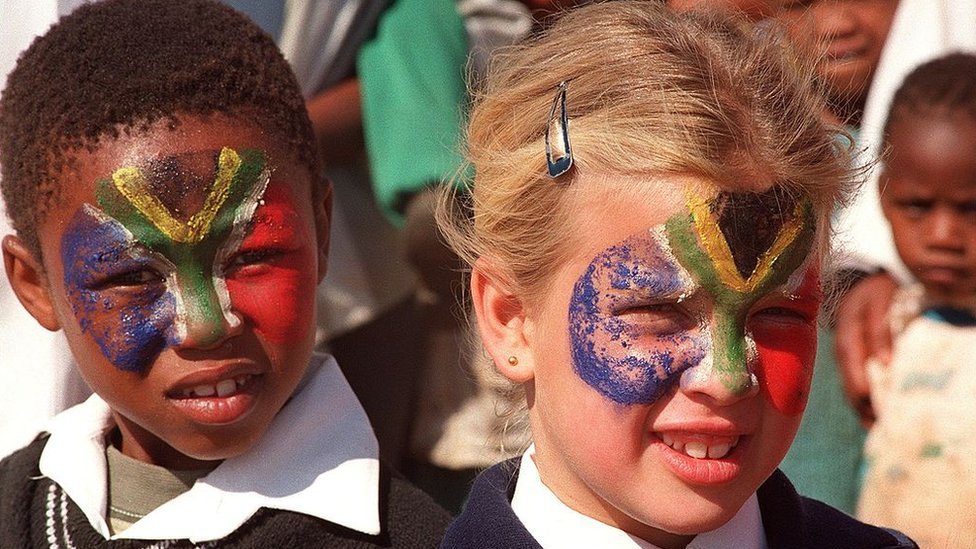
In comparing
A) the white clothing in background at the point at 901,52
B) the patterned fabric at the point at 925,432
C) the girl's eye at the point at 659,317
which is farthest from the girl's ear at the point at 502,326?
the white clothing in background at the point at 901,52

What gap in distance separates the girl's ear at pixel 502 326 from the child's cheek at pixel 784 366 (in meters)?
0.34

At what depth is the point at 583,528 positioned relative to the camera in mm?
1889

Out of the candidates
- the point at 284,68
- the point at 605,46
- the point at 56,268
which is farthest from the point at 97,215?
the point at 605,46

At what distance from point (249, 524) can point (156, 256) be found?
1.51 feet

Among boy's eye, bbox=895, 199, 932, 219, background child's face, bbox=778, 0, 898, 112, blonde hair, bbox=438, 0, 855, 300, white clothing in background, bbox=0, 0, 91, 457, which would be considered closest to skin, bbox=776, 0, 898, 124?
background child's face, bbox=778, 0, 898, 112

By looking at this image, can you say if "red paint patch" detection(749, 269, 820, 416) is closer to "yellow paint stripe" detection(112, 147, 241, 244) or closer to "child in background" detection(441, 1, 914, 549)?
"child in background" detection(441, 1, 914, 549)

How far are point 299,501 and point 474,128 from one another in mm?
667

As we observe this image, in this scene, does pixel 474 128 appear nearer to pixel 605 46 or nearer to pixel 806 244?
pixel 605 46

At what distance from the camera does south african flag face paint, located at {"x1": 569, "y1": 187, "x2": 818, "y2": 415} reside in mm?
1755

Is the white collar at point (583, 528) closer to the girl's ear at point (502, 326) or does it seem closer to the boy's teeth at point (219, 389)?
the girl's ear at point (502, 326)

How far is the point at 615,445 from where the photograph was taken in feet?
5.87

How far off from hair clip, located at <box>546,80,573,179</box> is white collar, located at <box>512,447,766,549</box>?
0.44 meters

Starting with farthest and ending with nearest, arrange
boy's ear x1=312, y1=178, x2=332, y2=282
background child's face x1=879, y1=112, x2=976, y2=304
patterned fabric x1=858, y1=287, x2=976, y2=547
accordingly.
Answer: background child's face x1=879, y1=112, x2=976, y2=304 < patterned fabric x1=858, y1=287, x2=976, y2=547 < boy's ear x1=312, y1=178, x2=332, y2=282

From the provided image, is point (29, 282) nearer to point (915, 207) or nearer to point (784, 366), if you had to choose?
point (784, 366)
